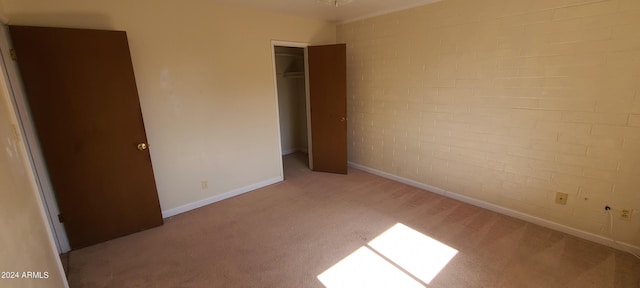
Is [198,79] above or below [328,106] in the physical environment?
above

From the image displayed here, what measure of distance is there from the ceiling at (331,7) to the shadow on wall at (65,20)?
122 cm

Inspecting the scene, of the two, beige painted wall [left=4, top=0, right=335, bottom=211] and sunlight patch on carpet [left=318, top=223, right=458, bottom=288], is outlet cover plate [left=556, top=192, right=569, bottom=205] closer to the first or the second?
sunlight patch on carpet [left=318, top=223, right=458, bottom=288]

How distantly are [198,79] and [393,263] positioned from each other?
9.03 ft

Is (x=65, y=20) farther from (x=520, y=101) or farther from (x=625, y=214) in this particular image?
(x=625, y=214)

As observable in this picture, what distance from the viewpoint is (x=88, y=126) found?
233 cm

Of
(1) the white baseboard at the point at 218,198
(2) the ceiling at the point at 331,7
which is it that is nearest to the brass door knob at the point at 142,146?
(1) the white baseboard at the point at 218,198

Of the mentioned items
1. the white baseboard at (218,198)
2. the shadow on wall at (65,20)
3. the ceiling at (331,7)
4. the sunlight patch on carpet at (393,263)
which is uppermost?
the ceiling at (331,7)

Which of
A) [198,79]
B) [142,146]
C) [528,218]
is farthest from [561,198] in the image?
[142,146]

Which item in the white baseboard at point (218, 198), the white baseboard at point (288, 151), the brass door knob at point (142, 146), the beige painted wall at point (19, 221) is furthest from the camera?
the white baseboard at point (288, 151)

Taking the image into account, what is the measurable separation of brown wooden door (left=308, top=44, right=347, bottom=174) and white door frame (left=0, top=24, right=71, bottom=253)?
301cm

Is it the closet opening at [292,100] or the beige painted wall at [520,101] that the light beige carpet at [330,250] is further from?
the closet opening at [292,100]

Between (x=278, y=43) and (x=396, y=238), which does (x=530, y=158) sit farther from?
(x=278, y=43)

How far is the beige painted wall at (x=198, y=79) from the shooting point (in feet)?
7.99

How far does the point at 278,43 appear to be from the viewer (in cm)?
354
